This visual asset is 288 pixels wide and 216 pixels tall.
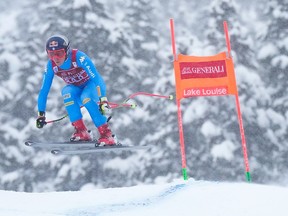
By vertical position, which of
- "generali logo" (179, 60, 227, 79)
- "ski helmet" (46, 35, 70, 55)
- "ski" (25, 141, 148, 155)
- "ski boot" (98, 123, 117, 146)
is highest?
"generali logo" (179, 60, 227, 79)

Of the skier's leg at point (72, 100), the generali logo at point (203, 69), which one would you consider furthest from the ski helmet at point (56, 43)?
the generali logo at point (203, 69)

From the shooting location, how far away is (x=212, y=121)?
15273 mm

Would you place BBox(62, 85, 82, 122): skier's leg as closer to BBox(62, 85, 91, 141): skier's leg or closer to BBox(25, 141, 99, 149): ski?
BBox(62, 85, 91, 141): skier's leg

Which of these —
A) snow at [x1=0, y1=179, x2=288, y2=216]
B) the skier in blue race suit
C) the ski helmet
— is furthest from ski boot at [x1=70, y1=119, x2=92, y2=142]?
the ski helmet

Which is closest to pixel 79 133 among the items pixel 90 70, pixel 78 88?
pixel 78 88

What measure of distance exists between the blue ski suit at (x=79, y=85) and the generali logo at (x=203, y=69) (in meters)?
2.79

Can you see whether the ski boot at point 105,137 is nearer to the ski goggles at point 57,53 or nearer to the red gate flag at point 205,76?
the ski goggles at point 57,53

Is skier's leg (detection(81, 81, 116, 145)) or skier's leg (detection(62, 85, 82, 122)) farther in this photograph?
skier's leg (detection(62, 85, 82, 122))

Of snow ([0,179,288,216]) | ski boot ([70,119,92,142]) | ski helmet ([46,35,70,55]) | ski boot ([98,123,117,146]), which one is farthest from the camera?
ski boot ([70,119,92,142])

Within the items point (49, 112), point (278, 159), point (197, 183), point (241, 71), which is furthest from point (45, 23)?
point (197, 183)

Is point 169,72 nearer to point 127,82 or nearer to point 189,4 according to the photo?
point 127,82

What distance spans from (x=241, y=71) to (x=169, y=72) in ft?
7.77

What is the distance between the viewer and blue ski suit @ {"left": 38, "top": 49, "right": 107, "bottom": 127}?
6.84 metres

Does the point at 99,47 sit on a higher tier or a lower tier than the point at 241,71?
higher
